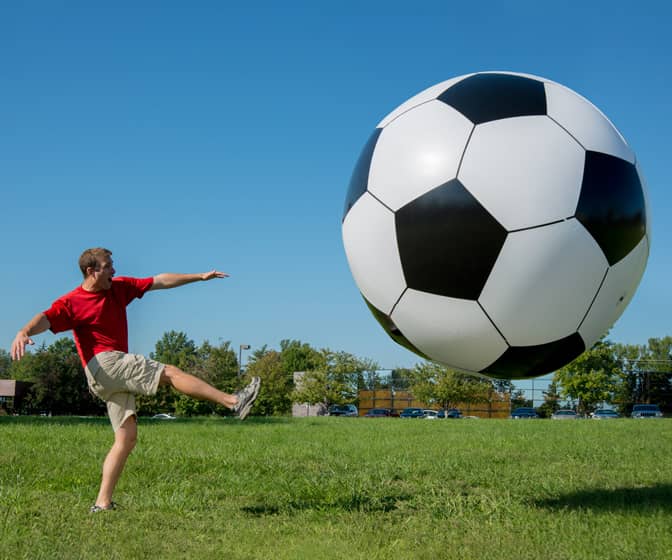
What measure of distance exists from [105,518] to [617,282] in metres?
3.64

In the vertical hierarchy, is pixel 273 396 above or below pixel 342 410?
above

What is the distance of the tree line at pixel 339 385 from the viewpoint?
5194 centimetres

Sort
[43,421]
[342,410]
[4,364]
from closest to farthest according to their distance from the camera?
1. [43,421]
2. [342,410]
3. [4,364]

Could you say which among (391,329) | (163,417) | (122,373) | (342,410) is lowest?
(342,410)

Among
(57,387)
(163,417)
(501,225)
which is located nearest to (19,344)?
(501,225)

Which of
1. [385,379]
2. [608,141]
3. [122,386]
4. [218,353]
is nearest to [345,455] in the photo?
[122,386]

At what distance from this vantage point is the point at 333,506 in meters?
4.99

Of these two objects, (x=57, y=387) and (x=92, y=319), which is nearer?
(x=92, y=319)

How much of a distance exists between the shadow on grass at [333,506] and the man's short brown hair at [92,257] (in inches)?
82.2

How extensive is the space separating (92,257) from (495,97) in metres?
3.02

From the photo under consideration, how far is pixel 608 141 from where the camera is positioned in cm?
433

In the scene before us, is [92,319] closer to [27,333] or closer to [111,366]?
Result: [111,366]

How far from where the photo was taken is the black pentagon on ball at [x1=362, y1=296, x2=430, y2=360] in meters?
4.54

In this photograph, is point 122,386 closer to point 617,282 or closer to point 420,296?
point 420,296
